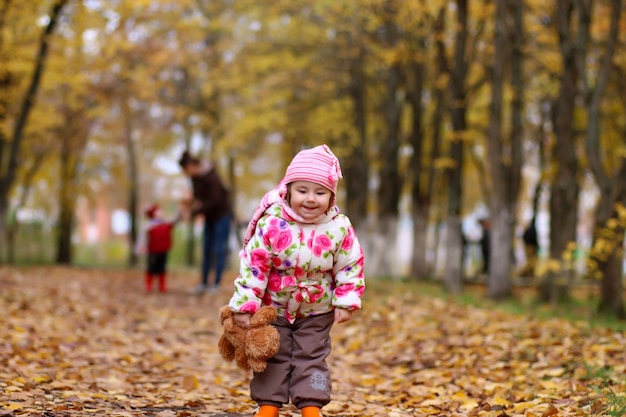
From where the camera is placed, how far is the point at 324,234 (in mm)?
4758

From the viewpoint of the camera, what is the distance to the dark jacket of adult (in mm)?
13258

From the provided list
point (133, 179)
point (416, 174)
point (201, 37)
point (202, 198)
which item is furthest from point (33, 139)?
point (202, 198)

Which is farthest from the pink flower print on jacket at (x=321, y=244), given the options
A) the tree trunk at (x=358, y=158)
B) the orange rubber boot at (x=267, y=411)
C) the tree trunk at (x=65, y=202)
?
the tree trunk at (x=65, y=202)

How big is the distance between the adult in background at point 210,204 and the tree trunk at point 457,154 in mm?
4150

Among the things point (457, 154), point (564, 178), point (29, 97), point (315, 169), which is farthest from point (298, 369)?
point (29, 97)

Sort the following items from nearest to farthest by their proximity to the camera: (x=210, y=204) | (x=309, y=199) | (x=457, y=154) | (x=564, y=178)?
(x=309, y=199), (x=564, y=178), (x=210, y=204), (x=457, y=154)

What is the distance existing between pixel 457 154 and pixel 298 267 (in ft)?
37.6

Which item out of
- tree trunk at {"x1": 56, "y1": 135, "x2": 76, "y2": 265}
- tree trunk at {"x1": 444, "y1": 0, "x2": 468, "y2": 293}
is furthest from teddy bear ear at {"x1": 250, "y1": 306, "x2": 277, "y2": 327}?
tree trunk at {"x1": 56, "y1": 135, "x2": 76, "y2": 265}

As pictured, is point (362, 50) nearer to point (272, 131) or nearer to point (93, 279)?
point (272, 131)

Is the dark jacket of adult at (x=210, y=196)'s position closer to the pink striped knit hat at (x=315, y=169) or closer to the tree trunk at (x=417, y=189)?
the tree trunk at (x=417, y=189)

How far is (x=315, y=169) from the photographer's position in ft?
15.5

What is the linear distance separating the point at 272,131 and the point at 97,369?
1892 centimetres

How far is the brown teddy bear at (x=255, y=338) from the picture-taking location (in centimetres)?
468

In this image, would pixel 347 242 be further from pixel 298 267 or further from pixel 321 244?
pixel 298 267
